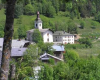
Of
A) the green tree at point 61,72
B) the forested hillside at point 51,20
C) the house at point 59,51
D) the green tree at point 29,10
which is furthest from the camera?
the green tree at point 29,10

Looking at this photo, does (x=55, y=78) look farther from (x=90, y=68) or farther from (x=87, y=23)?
(x=87, y=23)

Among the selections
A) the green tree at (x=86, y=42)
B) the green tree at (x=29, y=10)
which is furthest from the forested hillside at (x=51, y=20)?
the green tree at (x=86, y=42)

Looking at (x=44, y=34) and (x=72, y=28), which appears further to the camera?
(x=72, y=28)

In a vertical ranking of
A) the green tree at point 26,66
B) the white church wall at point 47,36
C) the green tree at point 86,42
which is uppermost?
the green tree at point 26,66

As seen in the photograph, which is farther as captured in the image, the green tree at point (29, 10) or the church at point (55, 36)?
the green tree at point (29, 10)

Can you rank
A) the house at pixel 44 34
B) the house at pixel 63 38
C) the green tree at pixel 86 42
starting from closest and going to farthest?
the green tree at pixel 86 42 → the house at pixel 44 34 → the house at pixel 63 38

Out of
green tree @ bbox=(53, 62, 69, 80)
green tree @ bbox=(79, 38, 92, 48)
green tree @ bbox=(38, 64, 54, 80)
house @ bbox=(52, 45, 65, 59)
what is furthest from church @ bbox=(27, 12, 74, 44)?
green tree @ bbox=(38, 64, 54, 80)

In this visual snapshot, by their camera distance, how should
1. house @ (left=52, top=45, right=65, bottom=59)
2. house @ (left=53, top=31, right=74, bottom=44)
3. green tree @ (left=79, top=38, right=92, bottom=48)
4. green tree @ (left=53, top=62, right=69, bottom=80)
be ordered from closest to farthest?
green tree @ (left=53, top=62, right=69, bottom=80) → house @ (left=52, top=45, right=65, bottom=59) → green tree @ (left=79, top=38, right=92, bottom=48) → house @ (left=53, top=31, right=74, bottom=44)

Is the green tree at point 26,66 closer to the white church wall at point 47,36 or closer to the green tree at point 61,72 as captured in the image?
the green tree at point 61,72

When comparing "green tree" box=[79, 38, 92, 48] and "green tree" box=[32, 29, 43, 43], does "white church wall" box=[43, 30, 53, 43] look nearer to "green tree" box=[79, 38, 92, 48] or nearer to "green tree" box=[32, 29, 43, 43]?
"green tree" box=[32, 29, 43, 43]

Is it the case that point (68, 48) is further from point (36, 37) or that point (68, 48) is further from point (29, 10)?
point (29, 10)

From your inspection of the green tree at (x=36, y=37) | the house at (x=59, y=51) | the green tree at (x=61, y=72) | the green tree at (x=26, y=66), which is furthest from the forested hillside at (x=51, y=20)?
the green tree at (x=61, y=72)

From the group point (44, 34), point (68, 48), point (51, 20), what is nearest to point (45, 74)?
point (68, 48)

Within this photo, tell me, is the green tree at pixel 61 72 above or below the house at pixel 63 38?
above
